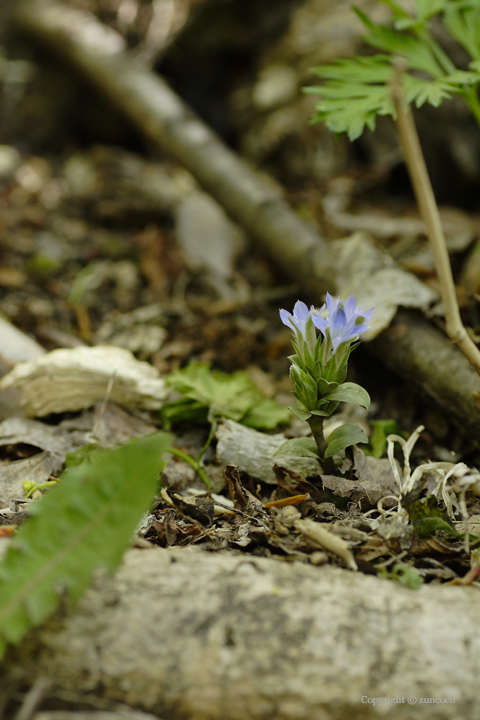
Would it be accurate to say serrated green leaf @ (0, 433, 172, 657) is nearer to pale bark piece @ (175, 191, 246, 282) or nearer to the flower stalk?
the flower stalk

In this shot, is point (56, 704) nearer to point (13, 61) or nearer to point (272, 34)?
point (272, 34)

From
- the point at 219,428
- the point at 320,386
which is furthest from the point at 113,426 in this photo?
the point at 320,386

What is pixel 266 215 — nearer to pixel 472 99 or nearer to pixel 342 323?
pixel 472 99

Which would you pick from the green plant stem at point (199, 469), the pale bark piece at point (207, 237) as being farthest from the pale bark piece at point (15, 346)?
the pale bark piece at point (207, 237)

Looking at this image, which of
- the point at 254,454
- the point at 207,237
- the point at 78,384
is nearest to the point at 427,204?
the point at 254,454

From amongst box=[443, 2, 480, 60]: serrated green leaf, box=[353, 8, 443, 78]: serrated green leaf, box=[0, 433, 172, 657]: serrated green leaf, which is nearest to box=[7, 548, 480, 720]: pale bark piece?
box=[0, 433, 172, 657]: serrated green leaf
